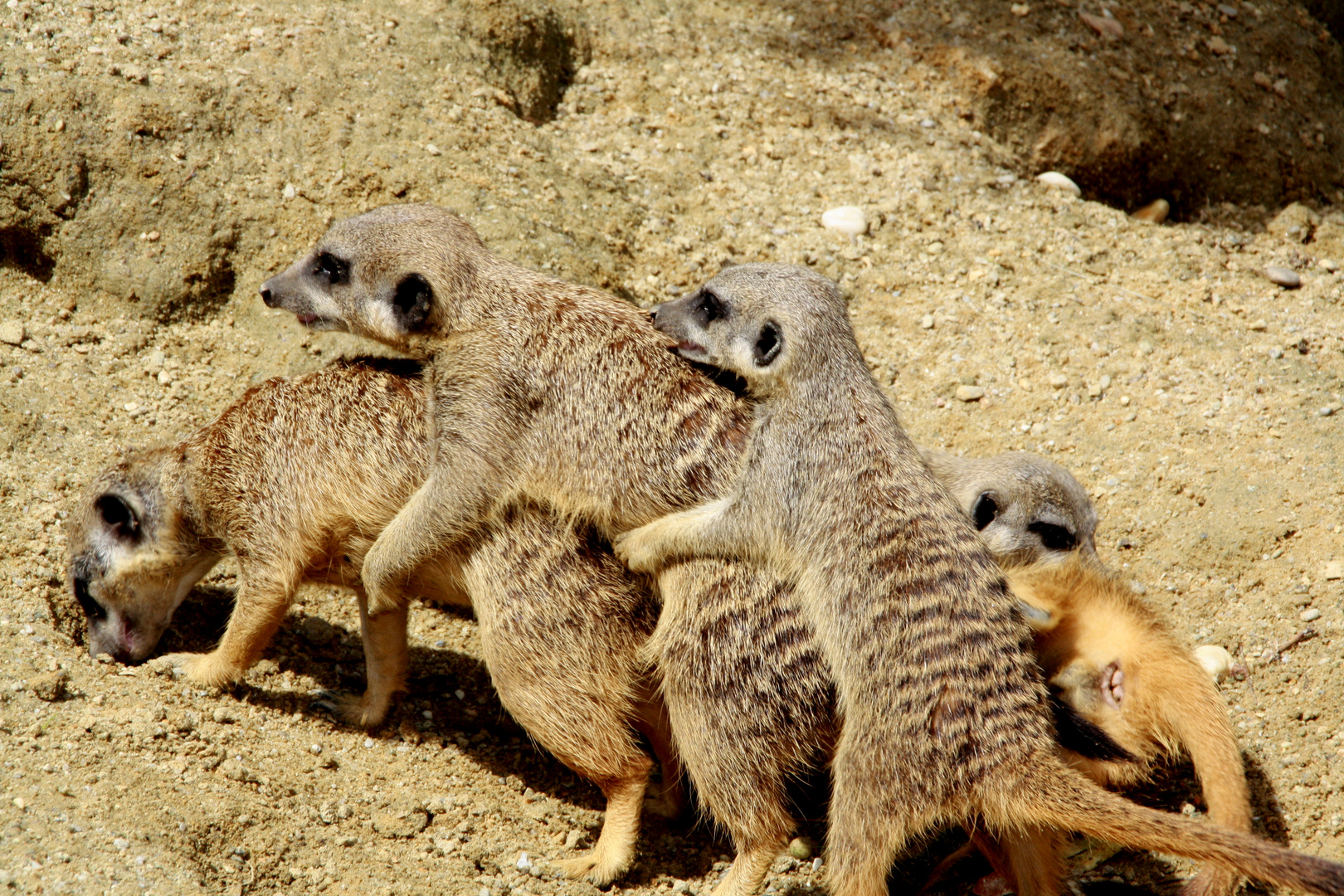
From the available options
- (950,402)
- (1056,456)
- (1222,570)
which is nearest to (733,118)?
(950,402)

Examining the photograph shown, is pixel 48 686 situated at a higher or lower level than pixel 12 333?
lower

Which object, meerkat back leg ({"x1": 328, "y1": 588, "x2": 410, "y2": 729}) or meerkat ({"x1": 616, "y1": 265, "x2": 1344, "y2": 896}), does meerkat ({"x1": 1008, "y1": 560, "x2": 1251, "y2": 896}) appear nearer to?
meerkat ({"x1": 616, "y1": 265, "x2": 1344, "y2": 896})

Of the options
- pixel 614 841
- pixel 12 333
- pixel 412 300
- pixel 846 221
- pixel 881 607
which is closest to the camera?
pixel 881 607

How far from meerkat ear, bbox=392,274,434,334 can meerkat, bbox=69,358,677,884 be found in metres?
0.21

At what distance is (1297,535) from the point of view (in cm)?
358

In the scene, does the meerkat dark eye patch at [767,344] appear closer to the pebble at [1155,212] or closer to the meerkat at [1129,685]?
the meerkat at [1129,685]

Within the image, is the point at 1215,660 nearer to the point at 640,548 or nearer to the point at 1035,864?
the point at 1035,864

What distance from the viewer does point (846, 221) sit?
462cm

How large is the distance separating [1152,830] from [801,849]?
130 centimetres

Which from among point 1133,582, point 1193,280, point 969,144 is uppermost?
point 969,144

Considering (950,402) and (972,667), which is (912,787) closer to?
(972,667)

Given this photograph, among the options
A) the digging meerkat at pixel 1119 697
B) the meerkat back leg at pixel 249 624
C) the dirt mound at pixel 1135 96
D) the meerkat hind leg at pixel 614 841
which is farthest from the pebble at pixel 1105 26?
the meerkat back leg at pixel 249 624

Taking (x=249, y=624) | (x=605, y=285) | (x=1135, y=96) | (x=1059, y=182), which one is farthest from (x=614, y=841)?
(x=1135, y=96)

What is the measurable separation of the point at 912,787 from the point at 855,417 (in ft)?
3.13
